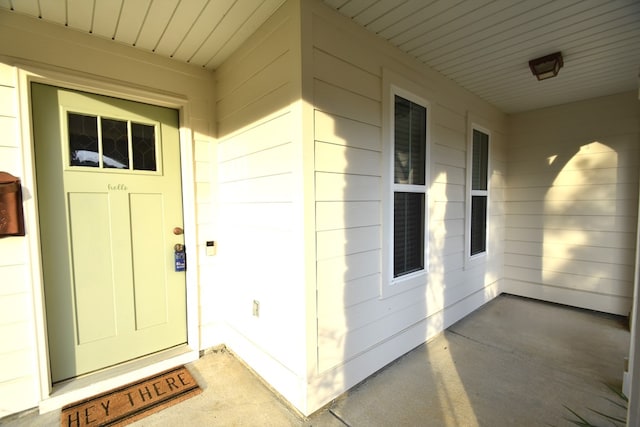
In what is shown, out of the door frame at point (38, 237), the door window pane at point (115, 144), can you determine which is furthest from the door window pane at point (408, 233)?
the door window pane at point (115, 144)

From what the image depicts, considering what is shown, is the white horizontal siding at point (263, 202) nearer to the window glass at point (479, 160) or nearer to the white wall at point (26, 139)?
the white wall at point (26, 139)

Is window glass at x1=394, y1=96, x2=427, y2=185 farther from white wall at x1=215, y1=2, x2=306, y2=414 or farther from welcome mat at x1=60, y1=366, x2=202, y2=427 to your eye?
welcome mat at x1=60, y1=366, x2=202, y2=427

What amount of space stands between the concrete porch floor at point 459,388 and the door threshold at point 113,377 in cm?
9

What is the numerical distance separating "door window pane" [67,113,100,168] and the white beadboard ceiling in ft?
1.96

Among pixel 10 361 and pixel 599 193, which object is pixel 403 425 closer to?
pixel 10 361

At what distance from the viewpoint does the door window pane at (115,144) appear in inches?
83.7

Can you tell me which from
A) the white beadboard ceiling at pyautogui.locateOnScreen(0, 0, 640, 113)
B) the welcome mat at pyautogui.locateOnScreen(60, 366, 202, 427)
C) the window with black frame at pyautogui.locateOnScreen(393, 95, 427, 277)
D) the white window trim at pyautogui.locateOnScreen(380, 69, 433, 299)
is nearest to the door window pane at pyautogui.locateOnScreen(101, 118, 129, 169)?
the white beadboard ceiling at pyautogui.locateOnScreen(0, 0, 640, 113)

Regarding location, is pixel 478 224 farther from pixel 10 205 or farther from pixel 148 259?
pixel 10 205

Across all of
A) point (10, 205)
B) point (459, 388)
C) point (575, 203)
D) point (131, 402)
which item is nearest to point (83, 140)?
point (10, 205)

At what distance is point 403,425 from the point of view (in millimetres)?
1753

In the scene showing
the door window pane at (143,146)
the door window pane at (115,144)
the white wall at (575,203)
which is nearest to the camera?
the door window pane at (115,144)

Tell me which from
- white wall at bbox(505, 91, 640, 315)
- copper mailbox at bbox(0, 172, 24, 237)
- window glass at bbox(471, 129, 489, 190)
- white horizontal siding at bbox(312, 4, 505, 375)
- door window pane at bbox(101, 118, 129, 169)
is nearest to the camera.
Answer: copper mailbox at bbox(0, 172, 24, 237)

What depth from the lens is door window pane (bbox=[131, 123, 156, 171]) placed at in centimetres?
224

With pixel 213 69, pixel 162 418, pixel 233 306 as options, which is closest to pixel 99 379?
pixel 162 418
